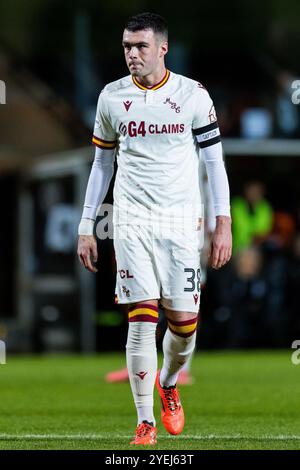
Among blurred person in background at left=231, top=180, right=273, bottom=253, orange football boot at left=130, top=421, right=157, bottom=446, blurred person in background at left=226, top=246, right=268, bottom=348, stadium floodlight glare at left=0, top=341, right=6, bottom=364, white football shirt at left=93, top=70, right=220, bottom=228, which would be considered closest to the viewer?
orange football boot at left=130, top=421, right=157, bottom=446

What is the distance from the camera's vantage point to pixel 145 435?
23.5 ft

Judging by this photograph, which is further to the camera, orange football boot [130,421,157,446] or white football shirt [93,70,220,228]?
white football shirt [93,70,220,228]

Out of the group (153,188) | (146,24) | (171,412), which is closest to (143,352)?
(171,412)

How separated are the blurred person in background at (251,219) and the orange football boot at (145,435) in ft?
35.3

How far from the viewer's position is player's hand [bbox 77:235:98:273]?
24.7 feet

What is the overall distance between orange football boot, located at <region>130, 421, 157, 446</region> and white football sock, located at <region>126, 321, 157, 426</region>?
70mm

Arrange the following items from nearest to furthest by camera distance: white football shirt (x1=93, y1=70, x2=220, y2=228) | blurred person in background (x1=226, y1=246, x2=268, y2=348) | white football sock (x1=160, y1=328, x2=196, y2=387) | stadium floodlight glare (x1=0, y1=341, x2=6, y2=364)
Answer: white football shirt (x1=93, y1=70, x2=220, y2=228), white football sock (x1=160, y1=328, x2=196, y2=387), stadium floodlight glare (x1=0, y1=341, x2=6, y2=364), blurred person in background (x1=226, y1=246, x2=268, y2=348)

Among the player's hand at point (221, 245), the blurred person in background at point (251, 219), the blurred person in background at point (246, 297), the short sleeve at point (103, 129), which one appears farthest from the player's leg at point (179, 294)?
the blurred person in background at point (251, 219)

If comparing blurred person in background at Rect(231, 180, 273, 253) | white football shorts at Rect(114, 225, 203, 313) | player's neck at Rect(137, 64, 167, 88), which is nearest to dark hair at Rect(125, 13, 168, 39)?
player's neck at Rect(137, 64, 167, 88)

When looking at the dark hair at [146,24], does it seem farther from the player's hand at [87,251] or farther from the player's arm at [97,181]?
the player's hand at [87,251]

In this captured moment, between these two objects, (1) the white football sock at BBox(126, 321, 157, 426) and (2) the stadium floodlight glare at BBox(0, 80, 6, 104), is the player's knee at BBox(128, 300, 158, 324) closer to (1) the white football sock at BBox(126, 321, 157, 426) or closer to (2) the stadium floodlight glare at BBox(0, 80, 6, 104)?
(1) the white football sock at BBox(126, 321, 157, 426)

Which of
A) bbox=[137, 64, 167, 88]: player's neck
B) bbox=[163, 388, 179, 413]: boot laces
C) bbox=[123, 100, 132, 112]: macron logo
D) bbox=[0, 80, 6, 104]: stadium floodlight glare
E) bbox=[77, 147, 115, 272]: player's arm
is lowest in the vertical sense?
bbox=[163, 388, 179, 413]: boot laces

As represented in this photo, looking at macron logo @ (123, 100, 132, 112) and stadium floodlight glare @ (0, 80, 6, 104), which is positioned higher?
stadium floodlight glare @ (0, 80, 6, 104)
